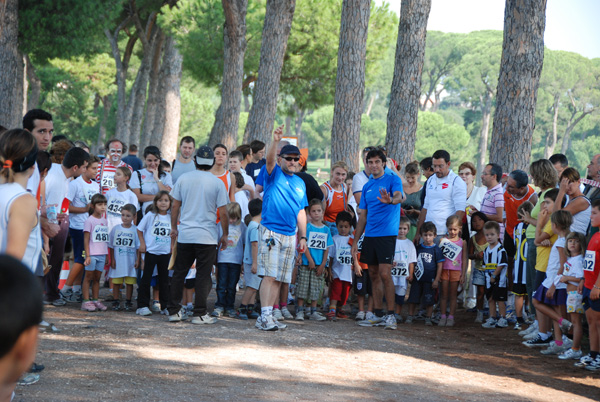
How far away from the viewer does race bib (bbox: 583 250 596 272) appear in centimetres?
684

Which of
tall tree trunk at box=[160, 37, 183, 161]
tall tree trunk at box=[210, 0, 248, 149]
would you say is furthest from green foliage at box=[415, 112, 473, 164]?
tall tree trunk at box=[210, 0, 248, 149]

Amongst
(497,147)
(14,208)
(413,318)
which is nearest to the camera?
(14,208)

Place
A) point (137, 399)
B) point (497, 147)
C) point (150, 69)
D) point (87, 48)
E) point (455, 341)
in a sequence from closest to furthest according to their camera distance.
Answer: point (137, 399) → point (455, 341) → point (497, 147) → point (87, 48) → point (150, 69)

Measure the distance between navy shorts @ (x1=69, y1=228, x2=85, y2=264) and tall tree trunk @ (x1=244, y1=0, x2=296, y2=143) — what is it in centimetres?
752

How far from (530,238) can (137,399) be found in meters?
5.41

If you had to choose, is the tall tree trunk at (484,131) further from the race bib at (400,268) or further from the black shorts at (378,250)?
the black shorts at (378,250)

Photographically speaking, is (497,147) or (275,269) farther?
(497,147)

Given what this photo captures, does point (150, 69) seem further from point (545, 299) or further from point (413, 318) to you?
point (545, 299)

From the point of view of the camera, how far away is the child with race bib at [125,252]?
8.88 m

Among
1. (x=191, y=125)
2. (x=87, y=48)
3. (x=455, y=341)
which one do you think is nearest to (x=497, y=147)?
(x=455, y=341)

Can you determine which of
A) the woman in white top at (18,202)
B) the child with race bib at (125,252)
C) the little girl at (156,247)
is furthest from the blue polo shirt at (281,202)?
the woman in white top at (18,202)

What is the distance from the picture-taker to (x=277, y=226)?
8125mm

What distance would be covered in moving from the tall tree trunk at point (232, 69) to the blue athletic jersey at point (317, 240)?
30.8ft

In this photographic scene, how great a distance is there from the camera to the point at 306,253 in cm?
899
